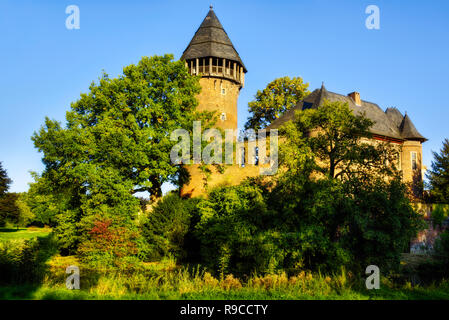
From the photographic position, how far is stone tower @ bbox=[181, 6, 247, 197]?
3100 centimetres

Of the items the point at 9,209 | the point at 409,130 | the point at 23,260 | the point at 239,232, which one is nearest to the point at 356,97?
the point at 409,130

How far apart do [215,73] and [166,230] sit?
1697 centimetres

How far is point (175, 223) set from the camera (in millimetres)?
19781

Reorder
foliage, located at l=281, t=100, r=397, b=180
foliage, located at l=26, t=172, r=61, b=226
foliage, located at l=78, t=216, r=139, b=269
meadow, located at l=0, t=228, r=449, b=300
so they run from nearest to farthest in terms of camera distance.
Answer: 1. meadow, located at l=0, t=228, r=449, b=300
2. foliage, located at l=281, t=100, r=397, b=180
3. foliage, located at l=78, t=216, r=139, b=269
4. foliage, located at l=26, t=172, r=61, b=226

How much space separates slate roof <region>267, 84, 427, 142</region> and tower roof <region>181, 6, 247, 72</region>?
7.27m

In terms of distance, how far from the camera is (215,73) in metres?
31.0

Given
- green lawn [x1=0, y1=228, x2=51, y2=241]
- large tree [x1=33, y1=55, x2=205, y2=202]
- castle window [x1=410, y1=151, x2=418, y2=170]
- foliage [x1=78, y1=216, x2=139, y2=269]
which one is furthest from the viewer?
castle window [x1=410, y1=151, x2=418, y2=170]

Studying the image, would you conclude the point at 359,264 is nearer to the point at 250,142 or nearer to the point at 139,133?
the point at 139,133

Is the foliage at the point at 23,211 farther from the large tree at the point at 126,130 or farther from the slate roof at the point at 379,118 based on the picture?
the slate roof at the point at 379,118

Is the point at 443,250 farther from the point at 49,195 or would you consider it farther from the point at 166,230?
the point at 49,195

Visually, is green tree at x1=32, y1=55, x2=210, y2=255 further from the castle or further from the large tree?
the castle

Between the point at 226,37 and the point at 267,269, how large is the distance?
26708 mm

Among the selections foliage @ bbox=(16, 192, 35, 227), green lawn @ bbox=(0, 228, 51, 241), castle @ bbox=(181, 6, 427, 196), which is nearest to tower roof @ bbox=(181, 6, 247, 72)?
castle @ bbox=(181, 6, 427, 196)

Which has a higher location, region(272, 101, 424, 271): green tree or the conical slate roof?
the conical slate roof
